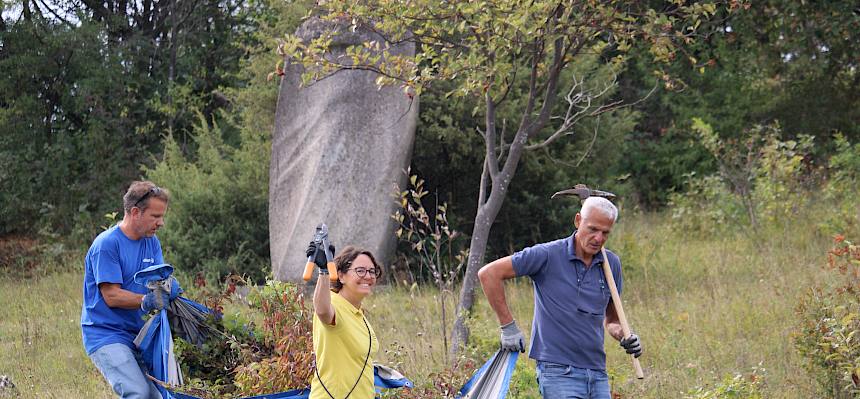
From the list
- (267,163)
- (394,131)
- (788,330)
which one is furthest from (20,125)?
(788,330)

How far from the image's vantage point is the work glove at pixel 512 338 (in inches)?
195

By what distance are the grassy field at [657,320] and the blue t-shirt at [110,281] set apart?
6.26 feet

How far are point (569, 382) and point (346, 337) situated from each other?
1.07 metres

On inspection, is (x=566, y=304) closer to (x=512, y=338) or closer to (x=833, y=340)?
(x=512, y=338)

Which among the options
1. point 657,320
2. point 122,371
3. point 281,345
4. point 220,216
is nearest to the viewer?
point 122,371

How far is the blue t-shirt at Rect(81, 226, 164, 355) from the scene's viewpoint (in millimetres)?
5309

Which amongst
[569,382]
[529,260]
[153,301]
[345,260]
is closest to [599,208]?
[529,260]

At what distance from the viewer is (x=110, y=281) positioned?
207 inches

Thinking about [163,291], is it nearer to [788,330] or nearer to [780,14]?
[788,330]

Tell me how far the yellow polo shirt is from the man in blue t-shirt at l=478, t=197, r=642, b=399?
703mm

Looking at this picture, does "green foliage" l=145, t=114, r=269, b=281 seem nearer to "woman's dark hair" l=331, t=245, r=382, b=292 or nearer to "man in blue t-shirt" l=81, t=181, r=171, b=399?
"man in blue t-shirt" l=81, t=181, r=171, b=399

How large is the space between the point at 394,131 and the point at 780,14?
652 centimetres

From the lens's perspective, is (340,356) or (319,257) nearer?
(319,257)

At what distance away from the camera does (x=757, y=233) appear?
479 inches
